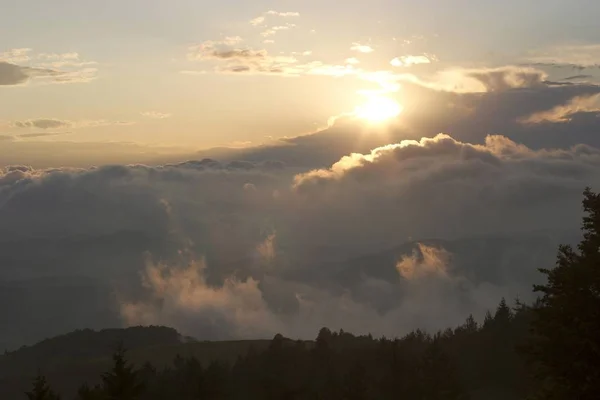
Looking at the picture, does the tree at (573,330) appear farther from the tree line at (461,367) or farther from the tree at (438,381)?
the tree at (438,381)

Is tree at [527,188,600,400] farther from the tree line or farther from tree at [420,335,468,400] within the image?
tree at [420,335,468,400]

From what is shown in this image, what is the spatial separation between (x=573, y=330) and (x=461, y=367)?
2600 inches

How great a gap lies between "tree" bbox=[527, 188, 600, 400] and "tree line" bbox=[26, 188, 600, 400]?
0.09ft

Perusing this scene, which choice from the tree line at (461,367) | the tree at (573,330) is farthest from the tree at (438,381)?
the tree at (573,330)

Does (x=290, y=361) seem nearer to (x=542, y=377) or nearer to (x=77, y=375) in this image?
(x=542, y=377)

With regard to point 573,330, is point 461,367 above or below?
below

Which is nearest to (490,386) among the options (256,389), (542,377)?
(256,389)

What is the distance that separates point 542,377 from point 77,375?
→ 19193cm

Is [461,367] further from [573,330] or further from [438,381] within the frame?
[573,330]

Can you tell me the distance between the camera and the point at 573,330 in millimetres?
19531

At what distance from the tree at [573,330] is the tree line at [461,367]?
0.03 m

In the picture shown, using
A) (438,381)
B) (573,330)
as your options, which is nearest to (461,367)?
(438,381)

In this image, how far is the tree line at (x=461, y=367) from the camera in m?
19.7

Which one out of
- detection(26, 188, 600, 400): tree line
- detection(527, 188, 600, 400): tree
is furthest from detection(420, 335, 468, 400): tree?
detection(527, 188, 600, 400): tree
